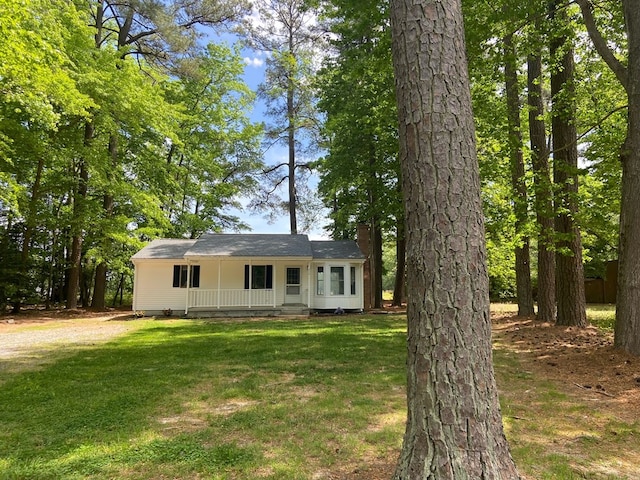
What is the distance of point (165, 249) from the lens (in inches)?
721

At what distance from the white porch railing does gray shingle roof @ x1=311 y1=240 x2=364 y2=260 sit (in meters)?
2.69

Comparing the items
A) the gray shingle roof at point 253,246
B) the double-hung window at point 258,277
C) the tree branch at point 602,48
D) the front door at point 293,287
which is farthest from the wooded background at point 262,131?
the double-hung window at point 258,277

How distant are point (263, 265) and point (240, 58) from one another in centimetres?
1451

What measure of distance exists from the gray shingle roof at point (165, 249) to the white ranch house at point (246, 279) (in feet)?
0.13

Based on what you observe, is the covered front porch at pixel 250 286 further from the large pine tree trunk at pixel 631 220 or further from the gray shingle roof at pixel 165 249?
the large pine tree trunk at pixel 631 220

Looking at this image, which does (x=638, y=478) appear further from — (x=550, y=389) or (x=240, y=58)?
(x=240, y=58)

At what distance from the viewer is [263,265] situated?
1788 cm

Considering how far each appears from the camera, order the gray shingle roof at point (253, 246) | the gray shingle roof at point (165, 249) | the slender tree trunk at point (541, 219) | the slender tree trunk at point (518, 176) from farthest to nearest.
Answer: the gray shingle roof at point (165, 249) < the gray shingle roof at point (253, 246) < the slender tree trunk at point (541, 219) < the slender tree trunk at point (518, 176)

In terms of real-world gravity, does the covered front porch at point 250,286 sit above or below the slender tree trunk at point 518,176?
below

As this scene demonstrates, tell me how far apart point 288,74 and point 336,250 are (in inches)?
502

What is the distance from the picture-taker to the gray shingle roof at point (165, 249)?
17.4 metres

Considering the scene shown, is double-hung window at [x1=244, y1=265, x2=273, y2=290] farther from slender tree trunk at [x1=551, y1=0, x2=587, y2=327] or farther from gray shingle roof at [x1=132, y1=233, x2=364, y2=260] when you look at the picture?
slender tree trunk at [x1=551, y1=0, x2=587, y2=327]

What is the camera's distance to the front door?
17.8 meters

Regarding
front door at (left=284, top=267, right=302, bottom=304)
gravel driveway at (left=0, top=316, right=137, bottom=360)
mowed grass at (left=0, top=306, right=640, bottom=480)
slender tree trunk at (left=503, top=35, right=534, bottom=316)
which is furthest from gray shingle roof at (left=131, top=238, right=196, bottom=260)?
slender tree trunk at (left=503, top=35, right=534, bottom=316)
